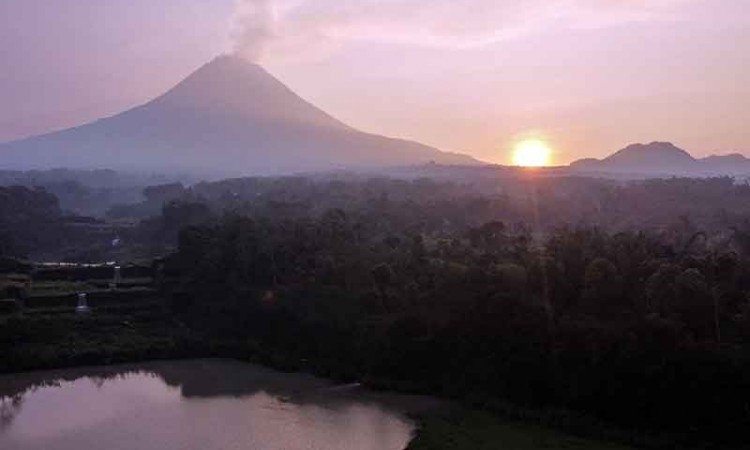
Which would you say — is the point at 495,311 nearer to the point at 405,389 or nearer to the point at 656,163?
the point at 405,389

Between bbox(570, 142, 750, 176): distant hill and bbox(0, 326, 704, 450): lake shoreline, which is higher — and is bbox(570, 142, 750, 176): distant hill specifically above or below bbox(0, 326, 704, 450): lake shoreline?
above

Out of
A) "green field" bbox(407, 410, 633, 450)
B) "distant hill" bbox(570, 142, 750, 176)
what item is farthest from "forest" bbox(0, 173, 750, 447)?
"distant hill" bbox(570, 142, 750, 176)

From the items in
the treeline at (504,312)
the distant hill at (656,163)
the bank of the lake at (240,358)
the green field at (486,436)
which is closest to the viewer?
the green field at (486,436)

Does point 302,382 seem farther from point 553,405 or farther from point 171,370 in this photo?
point 553,405

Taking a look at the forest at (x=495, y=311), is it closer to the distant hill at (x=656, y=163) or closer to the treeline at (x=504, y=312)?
the treeline at (x=504, y=312)

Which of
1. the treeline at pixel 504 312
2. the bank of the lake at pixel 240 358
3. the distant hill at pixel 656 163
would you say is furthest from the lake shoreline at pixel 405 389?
the distant hill at pixel 656 163

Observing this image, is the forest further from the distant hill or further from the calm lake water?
the distant hill

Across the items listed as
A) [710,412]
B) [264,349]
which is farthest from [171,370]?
[710,412]
